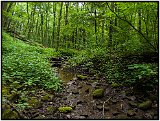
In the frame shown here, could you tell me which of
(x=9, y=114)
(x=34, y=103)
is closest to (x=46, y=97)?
(x=34, y=103)

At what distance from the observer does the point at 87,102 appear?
6738mm

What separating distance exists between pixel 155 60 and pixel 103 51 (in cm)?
316

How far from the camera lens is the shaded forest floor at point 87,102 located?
5.77m

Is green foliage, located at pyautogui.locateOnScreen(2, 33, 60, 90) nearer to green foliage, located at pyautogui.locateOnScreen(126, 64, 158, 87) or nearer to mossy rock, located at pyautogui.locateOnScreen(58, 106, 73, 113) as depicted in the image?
mossy rock, located at pyautogui.locateOnScreen(58, 106, 73, 113)

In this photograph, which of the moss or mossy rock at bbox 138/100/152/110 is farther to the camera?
the moss

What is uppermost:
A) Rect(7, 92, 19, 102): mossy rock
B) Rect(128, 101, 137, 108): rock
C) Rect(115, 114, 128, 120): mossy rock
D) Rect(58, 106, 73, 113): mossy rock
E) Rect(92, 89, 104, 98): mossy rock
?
Rect(7, 92, 19, 102): mossy rock

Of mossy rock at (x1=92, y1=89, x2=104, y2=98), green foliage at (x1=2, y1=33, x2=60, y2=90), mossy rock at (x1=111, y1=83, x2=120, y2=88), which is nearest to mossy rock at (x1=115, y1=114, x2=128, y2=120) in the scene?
mossy rock at (x1=92, y1=89, x2=104, y2=98)

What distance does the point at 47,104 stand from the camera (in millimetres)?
6477

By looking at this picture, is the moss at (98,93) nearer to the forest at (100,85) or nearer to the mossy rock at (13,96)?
the forest at (100,85)

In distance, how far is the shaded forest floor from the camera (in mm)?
5773

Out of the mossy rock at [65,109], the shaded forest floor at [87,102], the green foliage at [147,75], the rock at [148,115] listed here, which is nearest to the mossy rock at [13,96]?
the shaded forest floor at [87,102]

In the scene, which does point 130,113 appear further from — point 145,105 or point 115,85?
point 115,85

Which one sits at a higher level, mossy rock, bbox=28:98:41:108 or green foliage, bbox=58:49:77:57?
green foliage, bbox=58:49:77:57

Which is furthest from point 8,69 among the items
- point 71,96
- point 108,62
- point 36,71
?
point 108,62
